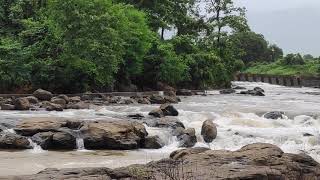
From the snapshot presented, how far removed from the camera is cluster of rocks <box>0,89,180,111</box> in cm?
2653

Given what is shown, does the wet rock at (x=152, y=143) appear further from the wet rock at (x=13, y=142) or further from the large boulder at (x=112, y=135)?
the wet rock at (x=13, y=142)

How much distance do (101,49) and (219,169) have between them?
25468 millimetres

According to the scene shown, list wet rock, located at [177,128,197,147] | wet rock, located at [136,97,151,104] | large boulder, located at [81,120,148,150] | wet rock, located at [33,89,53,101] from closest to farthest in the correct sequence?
large boulder, located at [81,120,148,150], wet rock, located at [177,128,197,147], wet rock, located at [33,89,53,101], wet rock, located at [136,97,151,104]

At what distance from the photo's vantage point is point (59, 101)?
93.5 feet

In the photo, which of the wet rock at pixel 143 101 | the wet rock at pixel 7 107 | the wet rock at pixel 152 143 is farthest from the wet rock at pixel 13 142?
the wet rock at pixel 143 101

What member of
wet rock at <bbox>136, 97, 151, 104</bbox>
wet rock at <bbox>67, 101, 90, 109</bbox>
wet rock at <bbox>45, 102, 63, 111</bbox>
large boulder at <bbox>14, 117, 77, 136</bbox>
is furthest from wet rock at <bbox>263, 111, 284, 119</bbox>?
large boulder at <bbox>14, 117, 77, 136</bbox>

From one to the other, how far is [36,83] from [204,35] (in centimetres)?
2564

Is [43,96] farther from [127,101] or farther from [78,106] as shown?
[127,101]

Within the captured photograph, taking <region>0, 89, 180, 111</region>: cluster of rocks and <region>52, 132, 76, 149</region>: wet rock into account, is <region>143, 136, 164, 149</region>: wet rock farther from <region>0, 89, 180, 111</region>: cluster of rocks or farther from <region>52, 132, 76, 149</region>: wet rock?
<region>0, 89, 180, 111</region>: cluster of rocks

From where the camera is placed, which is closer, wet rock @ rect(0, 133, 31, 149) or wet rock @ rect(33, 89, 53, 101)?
wet rock @ rect(0, 133, 31, 149)

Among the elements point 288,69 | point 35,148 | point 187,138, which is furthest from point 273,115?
point 288,69

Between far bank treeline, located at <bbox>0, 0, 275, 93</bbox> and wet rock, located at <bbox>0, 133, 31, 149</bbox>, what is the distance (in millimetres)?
16702

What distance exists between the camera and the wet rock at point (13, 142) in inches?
674

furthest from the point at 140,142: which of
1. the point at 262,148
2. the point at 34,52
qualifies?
the point at 34,52
